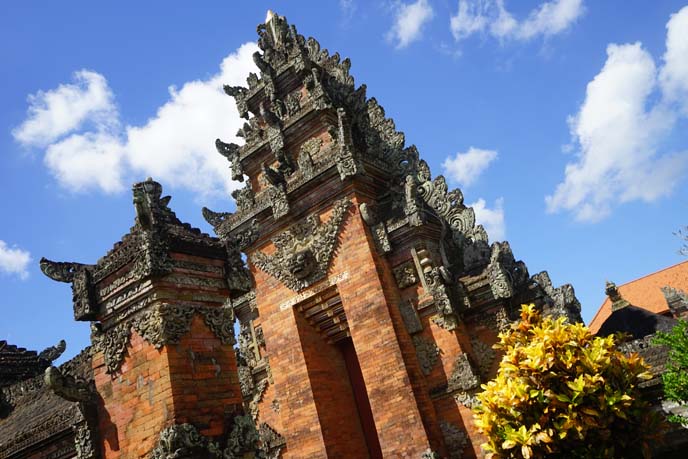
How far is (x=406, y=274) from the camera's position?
10.6 m

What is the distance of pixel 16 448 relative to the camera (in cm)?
684

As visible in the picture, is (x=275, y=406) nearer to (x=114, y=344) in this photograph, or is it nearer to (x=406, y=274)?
(x=406, y=274)

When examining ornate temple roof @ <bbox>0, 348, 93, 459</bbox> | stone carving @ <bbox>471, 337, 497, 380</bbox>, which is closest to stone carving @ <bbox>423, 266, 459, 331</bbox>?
stone carving @ <bbox>471, 337, 497, 380</bbox>

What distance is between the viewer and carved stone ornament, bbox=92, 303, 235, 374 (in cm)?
533

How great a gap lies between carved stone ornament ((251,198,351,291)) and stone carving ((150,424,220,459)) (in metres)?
6.42

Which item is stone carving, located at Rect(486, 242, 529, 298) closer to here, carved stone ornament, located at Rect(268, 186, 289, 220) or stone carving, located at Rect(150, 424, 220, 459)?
carved stone ornament, located at Rect(268, 186, 289, 220)

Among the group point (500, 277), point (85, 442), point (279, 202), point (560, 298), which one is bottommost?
point (85, 442)

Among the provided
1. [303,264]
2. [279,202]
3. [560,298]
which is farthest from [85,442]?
[560,298]

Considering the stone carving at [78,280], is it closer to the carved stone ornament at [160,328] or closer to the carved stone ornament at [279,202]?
the carved stone ornament at [160,328]

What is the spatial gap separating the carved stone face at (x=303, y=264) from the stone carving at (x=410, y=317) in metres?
2.29

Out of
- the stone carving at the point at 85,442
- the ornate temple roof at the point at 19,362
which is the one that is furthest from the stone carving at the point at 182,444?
the ornate temple roof at the point at 19,362

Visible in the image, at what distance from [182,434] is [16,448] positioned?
3658 mm

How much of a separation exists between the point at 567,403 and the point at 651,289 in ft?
91.3

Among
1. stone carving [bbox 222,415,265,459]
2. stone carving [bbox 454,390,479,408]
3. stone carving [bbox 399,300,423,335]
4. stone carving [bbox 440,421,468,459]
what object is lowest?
stone carving [bbox 440,421,468,459]
